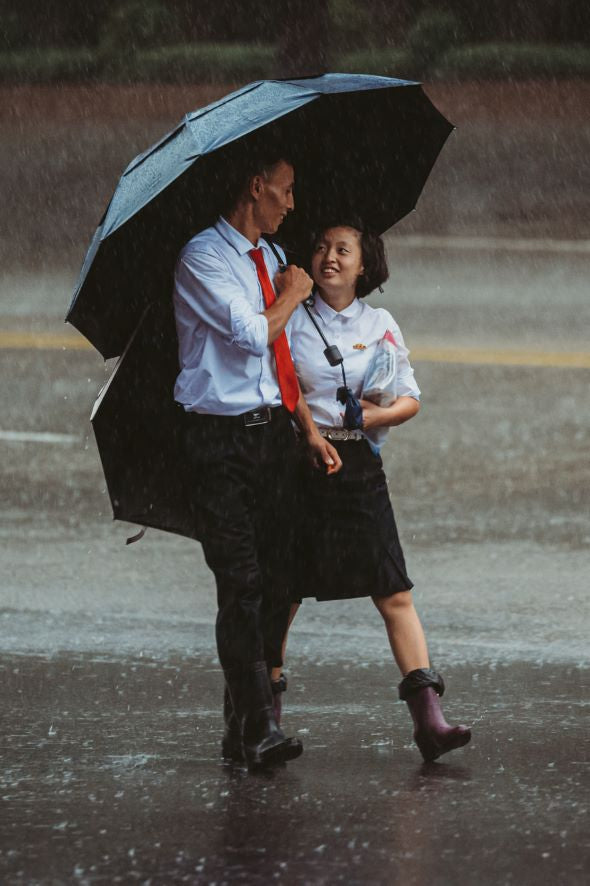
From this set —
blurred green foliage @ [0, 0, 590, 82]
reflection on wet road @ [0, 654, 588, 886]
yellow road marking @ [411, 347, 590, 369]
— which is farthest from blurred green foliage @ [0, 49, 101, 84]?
reflection on wet road @ [0, 654, 588, 886]

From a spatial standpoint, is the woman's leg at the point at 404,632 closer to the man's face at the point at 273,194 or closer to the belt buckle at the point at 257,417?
the belt buckle at the point at 257,417

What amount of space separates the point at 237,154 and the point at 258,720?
66.1 inches

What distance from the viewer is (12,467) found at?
10.7 m

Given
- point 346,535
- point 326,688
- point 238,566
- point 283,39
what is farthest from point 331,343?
point 283,39

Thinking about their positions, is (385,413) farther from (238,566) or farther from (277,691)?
(277,691)

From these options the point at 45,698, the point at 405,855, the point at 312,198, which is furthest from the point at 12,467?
the point at 405,855

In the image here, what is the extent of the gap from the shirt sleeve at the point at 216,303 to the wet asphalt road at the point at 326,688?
1.31m

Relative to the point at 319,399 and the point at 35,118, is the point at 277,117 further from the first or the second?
the point at 35,118

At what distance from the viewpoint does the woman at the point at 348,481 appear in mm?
5680

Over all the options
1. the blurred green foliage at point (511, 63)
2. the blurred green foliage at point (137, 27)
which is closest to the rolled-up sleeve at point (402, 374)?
the blurred green foliage at point (511, 63)

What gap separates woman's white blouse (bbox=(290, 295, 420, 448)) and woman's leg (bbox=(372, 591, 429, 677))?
516 mm

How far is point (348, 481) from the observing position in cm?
570

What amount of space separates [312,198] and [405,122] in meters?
0.38

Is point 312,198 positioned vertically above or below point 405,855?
above
